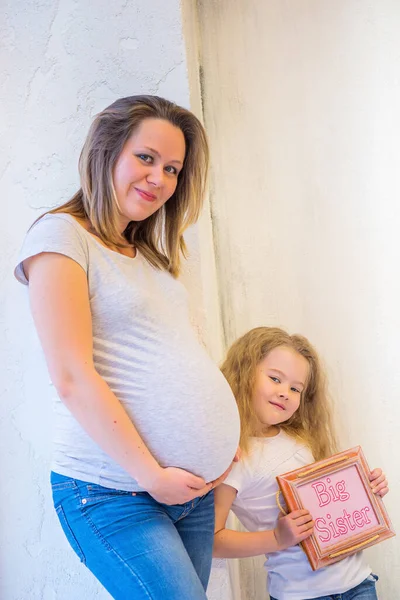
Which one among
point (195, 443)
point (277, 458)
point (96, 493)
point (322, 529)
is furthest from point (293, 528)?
point (96, 493)

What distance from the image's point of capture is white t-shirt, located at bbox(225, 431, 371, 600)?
1.57 meters

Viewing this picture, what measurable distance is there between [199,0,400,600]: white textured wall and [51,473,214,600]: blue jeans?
1072mm

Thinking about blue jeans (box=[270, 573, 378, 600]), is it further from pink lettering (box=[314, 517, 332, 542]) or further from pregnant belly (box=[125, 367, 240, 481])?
A: pregnant belly (box=[125, 367, 240, 481])

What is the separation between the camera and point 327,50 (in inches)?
86.1

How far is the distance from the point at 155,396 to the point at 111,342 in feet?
0.44

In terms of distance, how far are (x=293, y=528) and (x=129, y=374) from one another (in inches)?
25.2

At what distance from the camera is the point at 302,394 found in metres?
1.80

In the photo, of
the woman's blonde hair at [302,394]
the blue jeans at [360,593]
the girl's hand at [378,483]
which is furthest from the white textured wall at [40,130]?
the blue jeans at [360,593]

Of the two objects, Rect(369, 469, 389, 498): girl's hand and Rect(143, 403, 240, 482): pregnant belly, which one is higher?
Rect(143, 403, 240, 482): pregnant belly

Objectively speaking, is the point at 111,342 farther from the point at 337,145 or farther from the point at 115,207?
the point at 337,145

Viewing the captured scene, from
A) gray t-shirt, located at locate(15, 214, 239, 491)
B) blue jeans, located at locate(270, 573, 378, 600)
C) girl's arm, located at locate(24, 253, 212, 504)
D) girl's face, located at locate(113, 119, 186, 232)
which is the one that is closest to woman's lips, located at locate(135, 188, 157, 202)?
girl's face, located at locate(113, 119, 186, 232)

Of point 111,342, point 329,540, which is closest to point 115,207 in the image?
point 111,342

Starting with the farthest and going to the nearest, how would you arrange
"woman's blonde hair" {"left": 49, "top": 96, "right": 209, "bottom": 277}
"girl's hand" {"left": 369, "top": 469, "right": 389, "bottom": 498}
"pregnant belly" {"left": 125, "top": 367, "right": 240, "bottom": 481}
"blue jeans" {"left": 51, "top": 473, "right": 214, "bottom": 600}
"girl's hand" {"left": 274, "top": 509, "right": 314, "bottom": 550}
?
"girl's hand" {"left": 369, "top": 469, "right": 389, "bottom": 498}
"girl's hand" {"left": 274, "top": 509, "right": 314, "bottom": 550}
"woman's blonde hair" {"left": 49, "top": 96, "right": 209, "bottom": 277}
"pregnant belly" {"left": 125, "top": 367, "right": 240, "bottom": 481}
"blue jeans" {"left": 51, "top": 473, "right": 214, "bottom": 600}

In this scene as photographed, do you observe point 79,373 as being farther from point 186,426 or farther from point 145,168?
→ point 145,168
